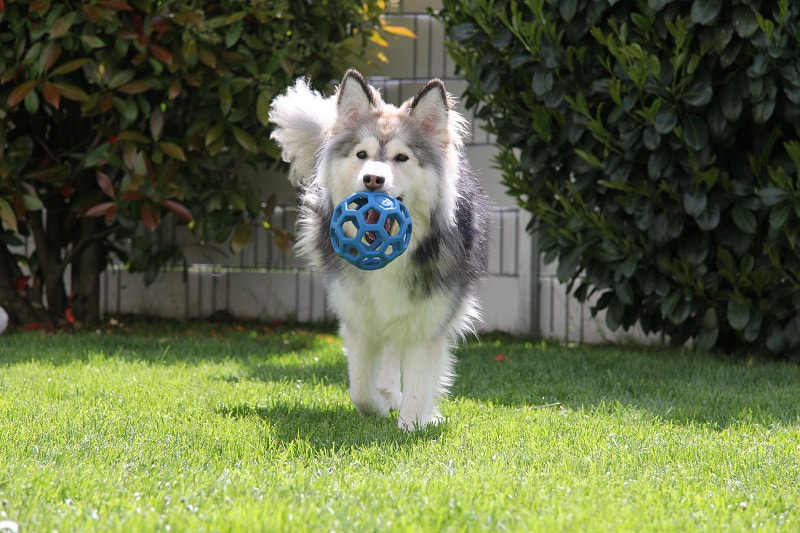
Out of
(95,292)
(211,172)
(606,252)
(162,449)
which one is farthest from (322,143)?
(95,292)

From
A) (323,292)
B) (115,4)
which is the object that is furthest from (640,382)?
(115,4)

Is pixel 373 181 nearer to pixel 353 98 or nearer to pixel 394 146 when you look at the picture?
pixel 394 146

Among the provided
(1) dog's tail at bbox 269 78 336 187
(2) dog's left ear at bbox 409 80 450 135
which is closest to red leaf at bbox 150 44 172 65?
(1) dog's tail at bbox 269 78 336 187

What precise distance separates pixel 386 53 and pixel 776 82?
10.5 feet

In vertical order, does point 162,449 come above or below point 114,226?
below

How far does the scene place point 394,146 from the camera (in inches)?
144

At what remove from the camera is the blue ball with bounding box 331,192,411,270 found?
11.1 ft

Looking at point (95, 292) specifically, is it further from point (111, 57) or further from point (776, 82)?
point (776, 82)

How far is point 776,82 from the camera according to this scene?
15.9ft

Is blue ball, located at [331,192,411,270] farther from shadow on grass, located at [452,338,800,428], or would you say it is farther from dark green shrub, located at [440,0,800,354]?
dark green shrub, located at [440,0,800,354]

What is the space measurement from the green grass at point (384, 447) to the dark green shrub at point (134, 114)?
1.27 meters

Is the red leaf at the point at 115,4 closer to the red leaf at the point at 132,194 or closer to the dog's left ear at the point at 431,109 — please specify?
the red leaf at the point at 132,194

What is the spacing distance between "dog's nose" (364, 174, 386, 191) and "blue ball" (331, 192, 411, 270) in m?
0.03

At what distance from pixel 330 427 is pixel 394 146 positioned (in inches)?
43.4
